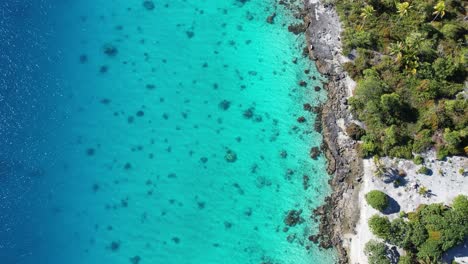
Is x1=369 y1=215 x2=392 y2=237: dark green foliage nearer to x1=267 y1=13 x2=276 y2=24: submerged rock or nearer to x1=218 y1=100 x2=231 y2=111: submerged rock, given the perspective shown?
x1=218 y1=100 x2=231 y2=111: submerged rock

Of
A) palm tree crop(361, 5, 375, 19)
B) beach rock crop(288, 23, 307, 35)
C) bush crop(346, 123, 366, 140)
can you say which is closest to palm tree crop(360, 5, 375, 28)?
palm tree crop(361, 5, 375, 19)

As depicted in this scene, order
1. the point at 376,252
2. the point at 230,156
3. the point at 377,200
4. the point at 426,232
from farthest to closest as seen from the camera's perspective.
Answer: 1. the point at 230,156
2. the point at 377,200
3. the point at 426,232
4. the point at 376,252

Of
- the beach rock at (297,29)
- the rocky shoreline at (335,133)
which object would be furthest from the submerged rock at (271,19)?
the rocky shoreline at (335,133)

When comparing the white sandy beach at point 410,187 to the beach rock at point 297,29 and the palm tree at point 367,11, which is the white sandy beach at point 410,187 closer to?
the palm tree at point 367,11

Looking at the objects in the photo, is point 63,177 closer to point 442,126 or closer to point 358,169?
point 358,169

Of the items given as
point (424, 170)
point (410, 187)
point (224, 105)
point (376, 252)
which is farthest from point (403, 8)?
point (376, 252)

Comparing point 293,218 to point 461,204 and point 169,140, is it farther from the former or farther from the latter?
point 461,204
